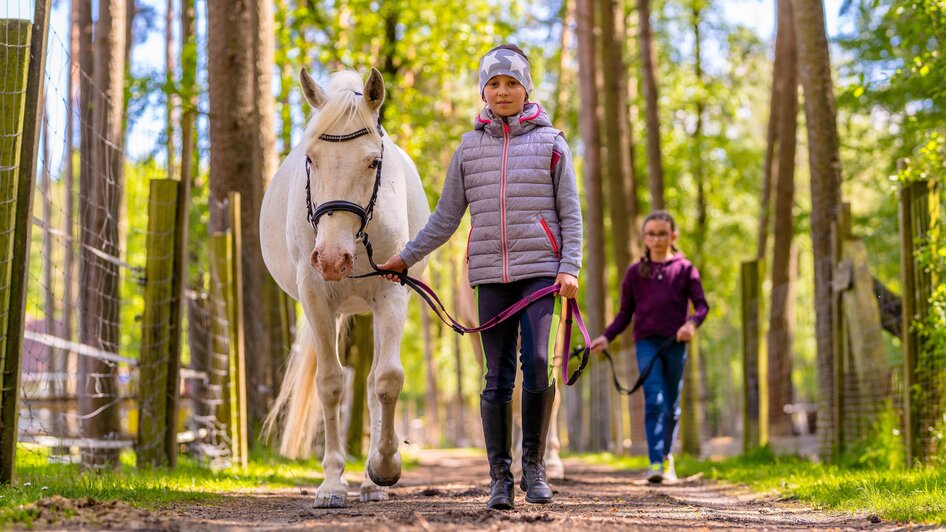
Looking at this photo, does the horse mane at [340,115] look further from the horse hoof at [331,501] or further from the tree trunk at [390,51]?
the tree trunk at [390,51]

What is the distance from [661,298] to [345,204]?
4.10 meters

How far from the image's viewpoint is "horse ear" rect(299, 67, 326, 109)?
20.3 feet

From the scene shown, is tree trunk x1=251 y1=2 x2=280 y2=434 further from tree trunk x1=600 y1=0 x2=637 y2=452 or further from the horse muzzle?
tree trunk x1=600 y1=0 x2=637 y2=452

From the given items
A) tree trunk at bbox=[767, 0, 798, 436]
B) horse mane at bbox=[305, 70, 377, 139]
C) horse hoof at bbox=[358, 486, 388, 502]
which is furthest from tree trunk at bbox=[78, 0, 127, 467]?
tree trunk at bbox=[767, 0, 798, 436]

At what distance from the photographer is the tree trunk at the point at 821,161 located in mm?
10672

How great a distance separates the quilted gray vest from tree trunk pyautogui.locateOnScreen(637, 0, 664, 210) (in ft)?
49.3

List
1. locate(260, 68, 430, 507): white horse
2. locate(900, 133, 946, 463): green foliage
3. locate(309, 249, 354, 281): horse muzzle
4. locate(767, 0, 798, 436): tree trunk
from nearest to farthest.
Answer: locate(309, 249, 354, 281): horse muzzle → locate(260, 68, 430, 507): white horse → locate(900, 133, 946, 463): green foliage → locate(767, 0, 798, 436): tree trunk

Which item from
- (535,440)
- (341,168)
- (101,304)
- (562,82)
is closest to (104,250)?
(101,304)

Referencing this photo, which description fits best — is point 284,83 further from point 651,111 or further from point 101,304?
point 101,304

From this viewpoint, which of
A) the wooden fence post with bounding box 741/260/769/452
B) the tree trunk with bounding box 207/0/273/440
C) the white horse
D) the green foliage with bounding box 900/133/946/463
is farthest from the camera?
the wooden fence post with bounding box 741/260/769/452

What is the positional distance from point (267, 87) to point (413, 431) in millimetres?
40037

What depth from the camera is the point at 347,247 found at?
5703 mm

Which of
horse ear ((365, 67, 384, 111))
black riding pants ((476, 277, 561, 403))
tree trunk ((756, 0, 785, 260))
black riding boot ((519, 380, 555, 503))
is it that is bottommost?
black riding boot ((519, 380, 555, 503))

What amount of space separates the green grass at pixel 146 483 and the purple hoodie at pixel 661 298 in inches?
112
